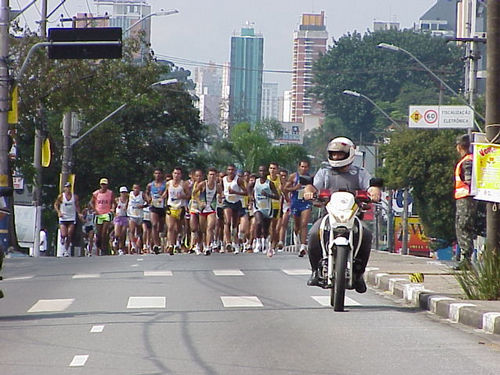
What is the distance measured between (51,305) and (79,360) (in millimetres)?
4426

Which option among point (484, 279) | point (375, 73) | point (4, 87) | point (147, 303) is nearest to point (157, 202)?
point (4, 87)

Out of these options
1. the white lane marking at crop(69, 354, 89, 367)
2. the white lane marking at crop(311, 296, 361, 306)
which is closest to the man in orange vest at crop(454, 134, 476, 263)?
the white lane marking at crop(311, 296, 361, 306)

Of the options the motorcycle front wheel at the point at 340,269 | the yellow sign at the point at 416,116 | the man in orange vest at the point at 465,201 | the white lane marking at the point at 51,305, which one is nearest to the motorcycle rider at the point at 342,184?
the motorcycle front wheel at the point at 340,269

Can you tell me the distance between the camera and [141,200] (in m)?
28.5

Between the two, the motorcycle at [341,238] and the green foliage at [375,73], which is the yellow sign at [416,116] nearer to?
A: the motorcycle at [341,238]

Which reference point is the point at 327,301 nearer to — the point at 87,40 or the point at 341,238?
the point at 341,238

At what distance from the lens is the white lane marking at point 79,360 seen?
937cm

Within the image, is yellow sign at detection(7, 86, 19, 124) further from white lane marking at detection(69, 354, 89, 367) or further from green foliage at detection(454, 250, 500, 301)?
white lane marking at detection(69, 354, 89, 367)

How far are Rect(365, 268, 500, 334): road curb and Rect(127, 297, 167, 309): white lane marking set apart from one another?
2923 millimetres

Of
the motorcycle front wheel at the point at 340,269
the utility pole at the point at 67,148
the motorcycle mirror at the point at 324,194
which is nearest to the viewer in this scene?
the motorcycle front wheel at the point at 340,269

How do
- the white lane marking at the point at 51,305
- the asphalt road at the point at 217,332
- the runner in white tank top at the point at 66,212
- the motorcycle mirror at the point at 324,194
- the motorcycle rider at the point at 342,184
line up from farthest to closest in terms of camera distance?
1. the runner in white tank top at the point at 66,212
2. the white lane marking at the point at 51,305
3. the motorcycle mirror at the point at 324,194
4. the motorcycle rider at the point at 342,184
5. the asphalt road at the point at 217,332

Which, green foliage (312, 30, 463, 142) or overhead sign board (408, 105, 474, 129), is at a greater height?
green foliage (312, 30, 463, 142)

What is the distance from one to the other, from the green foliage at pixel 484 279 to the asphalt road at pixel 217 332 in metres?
0.71

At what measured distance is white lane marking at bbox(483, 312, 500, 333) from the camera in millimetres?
11357
